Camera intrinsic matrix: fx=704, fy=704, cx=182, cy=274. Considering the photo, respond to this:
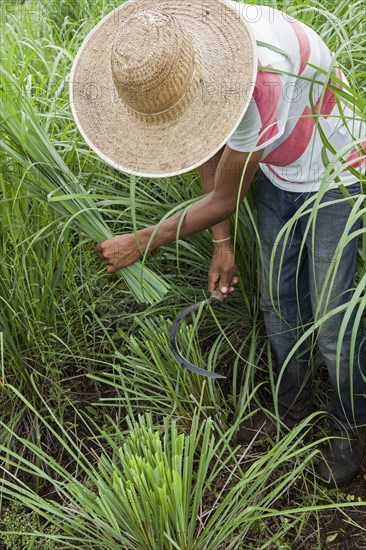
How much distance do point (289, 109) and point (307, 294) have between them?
59 centimetres

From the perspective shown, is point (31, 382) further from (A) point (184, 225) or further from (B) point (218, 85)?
(B) point (218, 85)

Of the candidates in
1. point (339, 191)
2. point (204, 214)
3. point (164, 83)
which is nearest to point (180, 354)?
point (204, 214)

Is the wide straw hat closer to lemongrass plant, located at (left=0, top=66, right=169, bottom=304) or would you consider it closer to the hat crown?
the hat crown

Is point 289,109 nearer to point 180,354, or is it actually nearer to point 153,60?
point 153,60

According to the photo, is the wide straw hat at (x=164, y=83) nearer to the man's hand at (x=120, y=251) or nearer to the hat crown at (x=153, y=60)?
the hat crown at (x=153, y=60)

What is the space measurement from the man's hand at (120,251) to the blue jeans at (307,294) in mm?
337

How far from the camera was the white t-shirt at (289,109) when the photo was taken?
138cm

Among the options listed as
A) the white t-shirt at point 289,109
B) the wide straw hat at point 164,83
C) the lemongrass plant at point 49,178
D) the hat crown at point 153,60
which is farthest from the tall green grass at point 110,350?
the hat crown at point 153,60

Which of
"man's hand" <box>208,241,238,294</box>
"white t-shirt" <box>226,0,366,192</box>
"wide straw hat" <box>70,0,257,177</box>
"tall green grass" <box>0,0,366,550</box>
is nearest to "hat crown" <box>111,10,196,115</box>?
"wide straw hat" <box>70,0,257,177</box>

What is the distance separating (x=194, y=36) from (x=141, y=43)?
17cm

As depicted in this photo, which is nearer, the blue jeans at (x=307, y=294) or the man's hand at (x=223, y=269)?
the blue jeans at (x=307, y=294)

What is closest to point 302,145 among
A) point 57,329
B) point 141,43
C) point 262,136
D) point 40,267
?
point 262,136

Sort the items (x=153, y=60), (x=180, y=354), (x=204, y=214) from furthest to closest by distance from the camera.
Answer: (x=180, y=354) < (x=204, y=214) < (x=153, y=60)

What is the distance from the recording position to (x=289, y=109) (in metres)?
1.51
